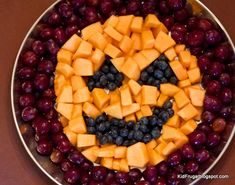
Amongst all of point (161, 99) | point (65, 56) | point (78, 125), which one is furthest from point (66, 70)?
point (161, 99)

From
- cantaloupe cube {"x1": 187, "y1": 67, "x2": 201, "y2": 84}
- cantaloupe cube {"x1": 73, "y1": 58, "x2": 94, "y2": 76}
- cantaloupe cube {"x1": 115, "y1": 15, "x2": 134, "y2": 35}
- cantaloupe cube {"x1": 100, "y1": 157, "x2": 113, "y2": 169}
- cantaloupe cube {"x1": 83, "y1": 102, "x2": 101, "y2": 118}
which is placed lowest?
cantaloupe cube {"x1": 100, "y1": 157, "x2": 113, "y2": 169}

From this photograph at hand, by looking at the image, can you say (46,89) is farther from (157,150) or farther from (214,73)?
(214,73)

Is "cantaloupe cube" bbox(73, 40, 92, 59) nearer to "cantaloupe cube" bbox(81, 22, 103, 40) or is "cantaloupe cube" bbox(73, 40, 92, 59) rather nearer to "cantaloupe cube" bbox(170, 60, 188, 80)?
"cantaloupe cube" bbox(81, 22, 103, 40)

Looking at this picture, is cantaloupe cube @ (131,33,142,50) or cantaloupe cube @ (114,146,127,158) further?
cantaloupe cube @ (131,33,142,50)

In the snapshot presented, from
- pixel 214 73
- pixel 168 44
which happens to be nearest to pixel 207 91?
pixel 214 73

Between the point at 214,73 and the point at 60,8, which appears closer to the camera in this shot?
the point at 214,73

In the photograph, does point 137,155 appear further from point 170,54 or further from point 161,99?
point 170,54

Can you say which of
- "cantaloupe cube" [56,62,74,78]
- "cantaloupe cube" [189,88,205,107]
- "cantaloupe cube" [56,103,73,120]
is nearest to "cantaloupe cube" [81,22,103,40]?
"cantaloupe cube" [56,62,74,78]
